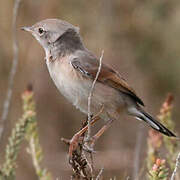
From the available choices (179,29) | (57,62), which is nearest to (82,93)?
(57,62)

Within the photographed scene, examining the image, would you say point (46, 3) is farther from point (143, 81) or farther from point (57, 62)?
point (57, 62)

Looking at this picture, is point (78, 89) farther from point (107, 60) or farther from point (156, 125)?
point (107, 60)

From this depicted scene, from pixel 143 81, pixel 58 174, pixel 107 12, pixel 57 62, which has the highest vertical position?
pixel 107 12

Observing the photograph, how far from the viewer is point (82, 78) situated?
13.8 ft

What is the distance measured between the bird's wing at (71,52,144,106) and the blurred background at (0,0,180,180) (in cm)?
221

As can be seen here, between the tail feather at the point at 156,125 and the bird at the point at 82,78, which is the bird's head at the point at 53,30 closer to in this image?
the bird at the point at 82,78

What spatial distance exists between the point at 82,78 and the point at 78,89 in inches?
5.8

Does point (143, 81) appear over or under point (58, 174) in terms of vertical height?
over

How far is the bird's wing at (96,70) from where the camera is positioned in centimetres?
425

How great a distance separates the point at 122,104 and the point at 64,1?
3.31 meters

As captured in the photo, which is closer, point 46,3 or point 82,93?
point 82,93

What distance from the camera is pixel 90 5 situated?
289 inches

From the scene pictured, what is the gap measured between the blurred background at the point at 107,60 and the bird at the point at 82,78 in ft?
6.97

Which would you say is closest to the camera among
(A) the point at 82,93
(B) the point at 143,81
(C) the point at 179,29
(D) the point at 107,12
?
(A) the point at 82,93
